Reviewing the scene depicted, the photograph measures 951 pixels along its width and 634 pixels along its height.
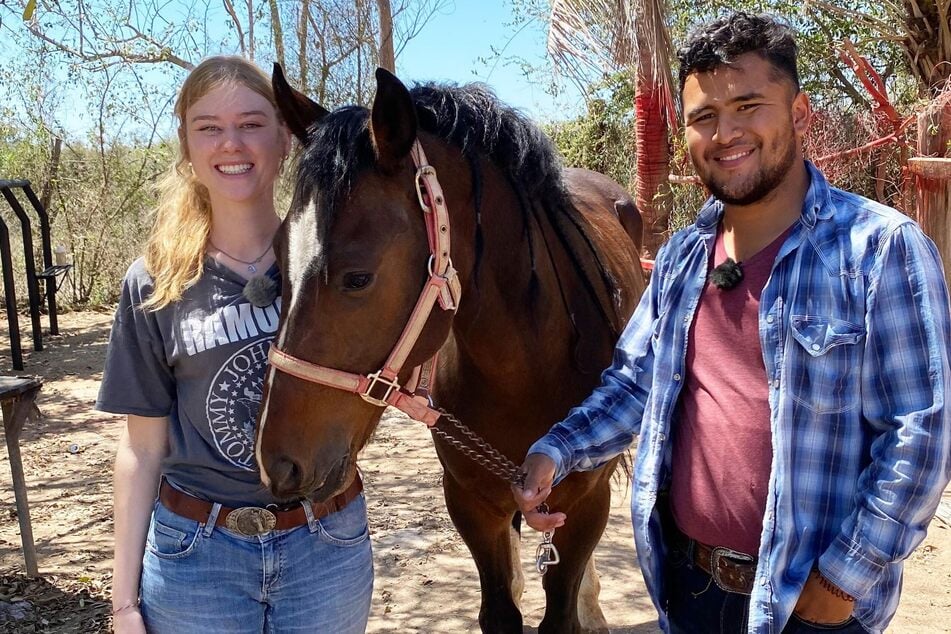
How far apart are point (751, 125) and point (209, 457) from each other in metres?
1.33

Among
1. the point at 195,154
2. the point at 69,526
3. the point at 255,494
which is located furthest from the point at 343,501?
the point at 69,526

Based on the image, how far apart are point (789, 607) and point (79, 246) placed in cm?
1100

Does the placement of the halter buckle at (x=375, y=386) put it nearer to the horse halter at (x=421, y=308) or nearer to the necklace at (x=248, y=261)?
the horse halter at (x=421, y=308)

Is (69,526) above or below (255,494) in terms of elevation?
below

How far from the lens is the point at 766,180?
1.41 metres

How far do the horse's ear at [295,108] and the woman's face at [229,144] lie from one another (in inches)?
2.4

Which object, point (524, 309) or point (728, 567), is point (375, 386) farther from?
point (728, 567)

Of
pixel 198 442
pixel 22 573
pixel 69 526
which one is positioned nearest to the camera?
pixel 198 442

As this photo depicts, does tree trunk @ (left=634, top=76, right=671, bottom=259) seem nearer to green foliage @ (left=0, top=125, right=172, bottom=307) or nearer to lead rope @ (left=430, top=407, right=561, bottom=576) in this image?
lead rope @ (left=430, top=407, right=561, bottom=576)

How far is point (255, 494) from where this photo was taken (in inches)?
66.6

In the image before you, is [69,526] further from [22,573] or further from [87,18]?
[87,18]

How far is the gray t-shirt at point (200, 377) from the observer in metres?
1.67

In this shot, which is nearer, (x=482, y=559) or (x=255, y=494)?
(x=255, y=494)

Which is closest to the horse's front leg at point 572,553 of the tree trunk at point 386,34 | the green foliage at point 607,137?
the tree trunk at point 386,34
